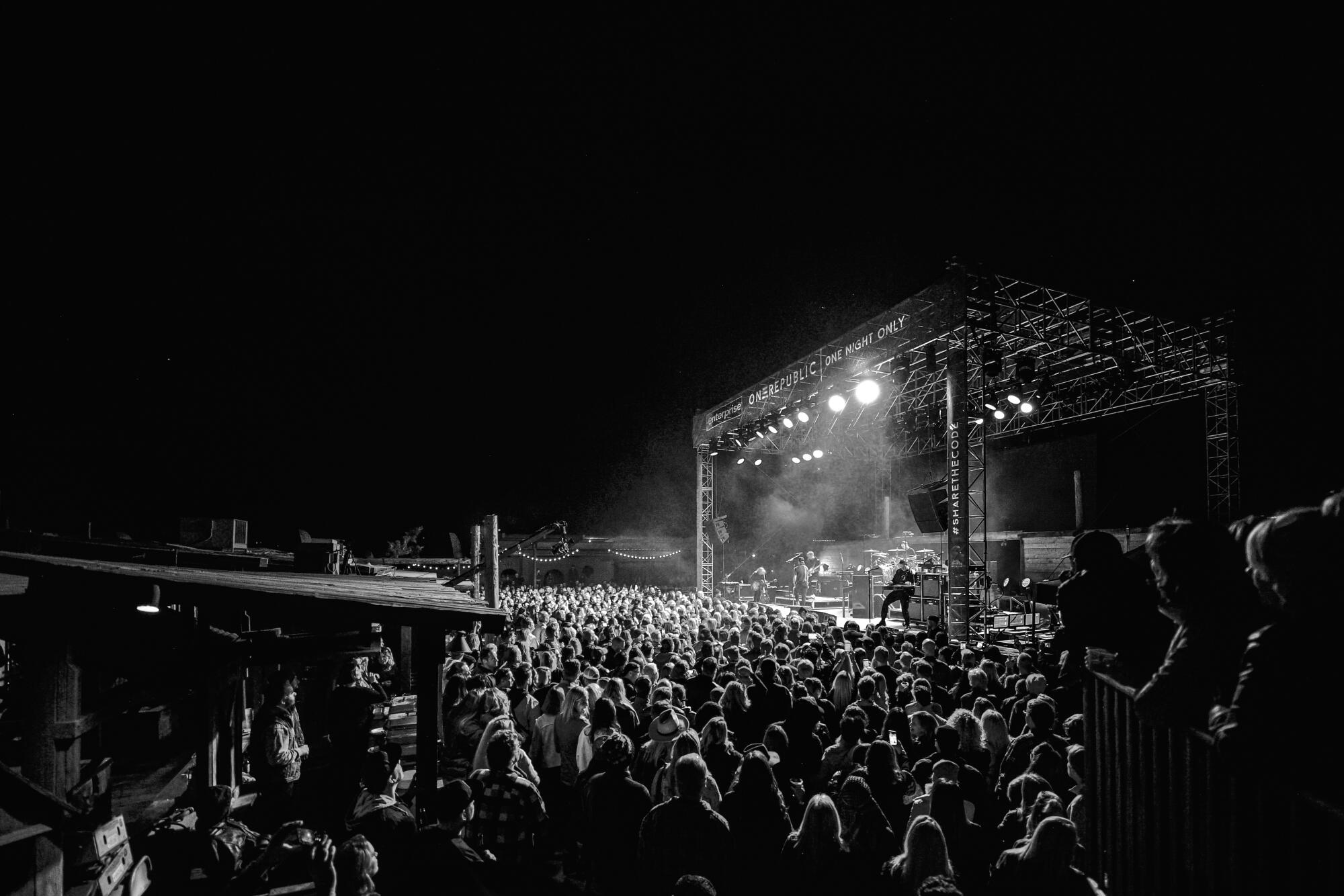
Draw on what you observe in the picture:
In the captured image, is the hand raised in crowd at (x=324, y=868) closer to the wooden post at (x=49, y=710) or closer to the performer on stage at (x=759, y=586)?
the wooden post at (x=49, y=710)

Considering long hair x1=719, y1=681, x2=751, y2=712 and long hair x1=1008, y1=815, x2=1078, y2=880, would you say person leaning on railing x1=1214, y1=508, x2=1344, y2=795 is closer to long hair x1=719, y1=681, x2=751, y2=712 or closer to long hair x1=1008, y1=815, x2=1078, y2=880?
long hair x1=1008, y1=815, x2=1078, y2=880

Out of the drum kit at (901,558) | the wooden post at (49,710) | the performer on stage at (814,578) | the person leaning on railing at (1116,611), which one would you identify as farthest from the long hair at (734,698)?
the performer on stage at (814,578)

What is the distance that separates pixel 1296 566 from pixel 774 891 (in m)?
2.84

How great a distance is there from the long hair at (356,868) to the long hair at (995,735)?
4.38m

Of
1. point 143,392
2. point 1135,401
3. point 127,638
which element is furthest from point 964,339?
point 143,392

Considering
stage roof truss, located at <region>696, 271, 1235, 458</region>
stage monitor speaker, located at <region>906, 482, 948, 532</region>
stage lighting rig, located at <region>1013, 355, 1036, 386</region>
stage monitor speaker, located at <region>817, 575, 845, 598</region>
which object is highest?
stage roof truss, located at <region>696, 271, 1235, 458</region>

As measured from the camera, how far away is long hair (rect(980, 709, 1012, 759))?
17.1 ft

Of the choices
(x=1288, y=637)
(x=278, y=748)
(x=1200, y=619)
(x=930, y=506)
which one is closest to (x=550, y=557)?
(x=930, y=506)

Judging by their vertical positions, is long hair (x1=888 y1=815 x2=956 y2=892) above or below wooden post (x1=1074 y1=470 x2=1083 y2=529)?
below

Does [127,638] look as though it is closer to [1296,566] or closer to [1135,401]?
[1296,566]

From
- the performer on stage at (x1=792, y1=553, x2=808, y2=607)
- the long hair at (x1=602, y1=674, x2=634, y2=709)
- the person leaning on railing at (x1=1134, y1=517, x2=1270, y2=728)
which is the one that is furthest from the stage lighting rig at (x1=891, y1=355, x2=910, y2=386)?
the person leaning on railing at (x1=1134, y1=517, x2=1270, y2=728)

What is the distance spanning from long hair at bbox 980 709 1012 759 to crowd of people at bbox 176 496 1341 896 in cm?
2

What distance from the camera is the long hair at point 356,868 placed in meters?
2.96

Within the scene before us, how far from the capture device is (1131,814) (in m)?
2.66
